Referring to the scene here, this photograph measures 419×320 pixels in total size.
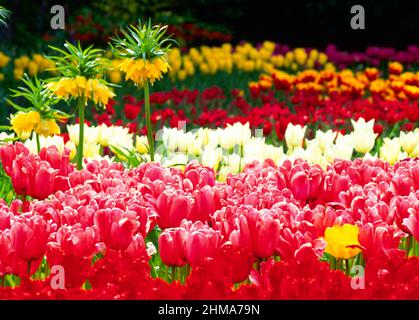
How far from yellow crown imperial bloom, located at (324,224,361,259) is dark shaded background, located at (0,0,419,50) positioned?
41.6 ft

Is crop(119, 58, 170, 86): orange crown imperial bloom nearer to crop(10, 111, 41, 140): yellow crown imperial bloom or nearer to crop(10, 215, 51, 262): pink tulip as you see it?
crop(10, 111, 41, 140): yellow crown imperial bloom

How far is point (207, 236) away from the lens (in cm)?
284

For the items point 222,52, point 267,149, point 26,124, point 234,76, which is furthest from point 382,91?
point 26,124

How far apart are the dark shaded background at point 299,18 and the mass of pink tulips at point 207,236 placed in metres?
11.7

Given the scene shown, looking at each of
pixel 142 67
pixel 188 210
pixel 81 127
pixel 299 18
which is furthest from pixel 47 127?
pixel 299 18

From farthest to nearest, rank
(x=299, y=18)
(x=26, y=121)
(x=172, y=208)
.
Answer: (x=299, y=18), (x=26, y=121), (x=172, y=208)

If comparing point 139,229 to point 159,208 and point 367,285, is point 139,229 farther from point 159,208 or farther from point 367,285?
point 367,285

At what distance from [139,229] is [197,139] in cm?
207

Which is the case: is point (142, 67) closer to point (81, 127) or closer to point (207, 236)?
point (81, 127)

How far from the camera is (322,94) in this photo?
32.4ft

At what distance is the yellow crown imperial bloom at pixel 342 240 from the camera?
298 cm

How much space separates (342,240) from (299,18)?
45.4ft

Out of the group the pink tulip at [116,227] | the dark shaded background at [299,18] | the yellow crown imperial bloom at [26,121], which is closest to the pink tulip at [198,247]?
the pink tulip at [116,227]
